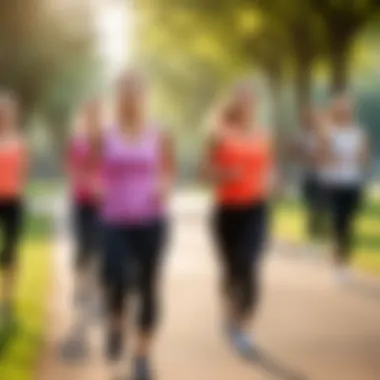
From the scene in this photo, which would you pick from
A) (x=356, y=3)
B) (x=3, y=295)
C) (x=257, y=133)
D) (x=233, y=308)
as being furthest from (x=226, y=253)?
(x=356, y=3)

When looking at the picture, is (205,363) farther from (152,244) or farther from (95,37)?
(95,37)

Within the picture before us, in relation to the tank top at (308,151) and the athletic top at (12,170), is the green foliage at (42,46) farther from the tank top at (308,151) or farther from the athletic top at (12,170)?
the tank top at (308,151)

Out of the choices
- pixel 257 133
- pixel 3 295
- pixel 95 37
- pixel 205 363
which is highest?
pixel 95 37

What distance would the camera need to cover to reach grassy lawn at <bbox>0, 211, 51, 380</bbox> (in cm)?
177

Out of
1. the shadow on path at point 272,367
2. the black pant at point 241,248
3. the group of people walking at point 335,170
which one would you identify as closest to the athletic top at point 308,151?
the group of people walking at point 335,170

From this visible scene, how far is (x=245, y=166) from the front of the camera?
1.82 metres

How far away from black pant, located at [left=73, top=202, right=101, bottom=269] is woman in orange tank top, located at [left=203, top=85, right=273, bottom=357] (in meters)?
0.21

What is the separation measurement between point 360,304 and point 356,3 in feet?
1.81

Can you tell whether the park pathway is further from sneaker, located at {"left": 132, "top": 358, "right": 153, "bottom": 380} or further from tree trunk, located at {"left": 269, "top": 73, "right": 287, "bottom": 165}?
tree trunk, located at {"left": 269, "top": 73, "right": 287, "bottom": 165}

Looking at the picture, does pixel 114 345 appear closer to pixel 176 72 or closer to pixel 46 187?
pixel 46 187

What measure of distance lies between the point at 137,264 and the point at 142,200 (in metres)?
0.12

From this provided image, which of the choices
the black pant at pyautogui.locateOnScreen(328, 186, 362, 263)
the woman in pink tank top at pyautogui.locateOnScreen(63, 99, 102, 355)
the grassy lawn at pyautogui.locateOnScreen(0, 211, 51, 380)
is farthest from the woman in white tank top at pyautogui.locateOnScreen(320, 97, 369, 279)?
the grassy lawn at pyautogui.locateOnScreen(0, 211, 51, 380)

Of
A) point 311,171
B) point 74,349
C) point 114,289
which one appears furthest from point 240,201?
point 74,349

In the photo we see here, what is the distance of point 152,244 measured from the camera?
70.6 inches
